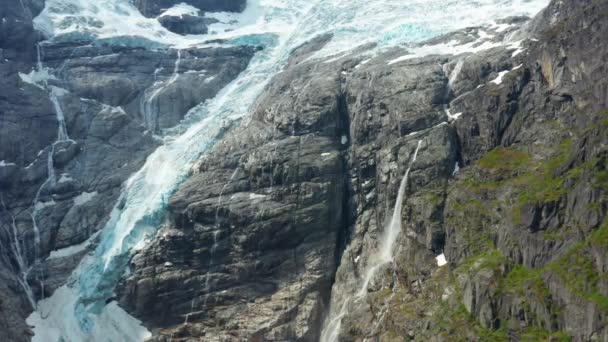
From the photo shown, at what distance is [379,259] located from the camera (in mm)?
68500

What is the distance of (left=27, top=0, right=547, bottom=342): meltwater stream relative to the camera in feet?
254

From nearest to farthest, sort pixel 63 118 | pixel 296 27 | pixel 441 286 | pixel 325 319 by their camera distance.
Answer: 1. pixel 441 286
2. pixel 325 319
3. pixel 63 118
4. pixel 296 27

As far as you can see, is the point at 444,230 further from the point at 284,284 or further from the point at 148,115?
the point at 148,115

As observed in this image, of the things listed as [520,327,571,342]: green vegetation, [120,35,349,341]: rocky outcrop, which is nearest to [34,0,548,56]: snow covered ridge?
[120,35,349,341]: rocky outcrop

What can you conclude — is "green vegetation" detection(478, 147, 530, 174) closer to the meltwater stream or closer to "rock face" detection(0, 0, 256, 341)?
the meltwater stream

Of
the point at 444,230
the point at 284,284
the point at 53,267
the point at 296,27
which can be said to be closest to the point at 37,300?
the point at 53,267

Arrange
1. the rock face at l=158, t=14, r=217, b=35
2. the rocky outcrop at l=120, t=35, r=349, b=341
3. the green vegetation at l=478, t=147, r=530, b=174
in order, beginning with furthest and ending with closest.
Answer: the rock face at l=158, t=14, r=217, b=35, the rocky outcrop at l=120, t=35, r=349, b=341, the green vegetation at l=478, t=147, r=530, b=174

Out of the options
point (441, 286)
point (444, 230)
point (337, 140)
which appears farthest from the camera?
point (337, 140)

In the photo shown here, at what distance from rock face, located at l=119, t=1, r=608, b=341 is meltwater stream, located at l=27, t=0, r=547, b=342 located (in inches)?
142

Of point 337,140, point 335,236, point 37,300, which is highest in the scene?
point 337,140

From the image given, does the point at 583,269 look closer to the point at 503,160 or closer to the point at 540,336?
the point at 540,336

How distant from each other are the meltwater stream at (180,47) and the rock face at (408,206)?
3.60 m

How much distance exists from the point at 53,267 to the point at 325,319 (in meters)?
31.1

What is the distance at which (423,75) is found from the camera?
265 feet
